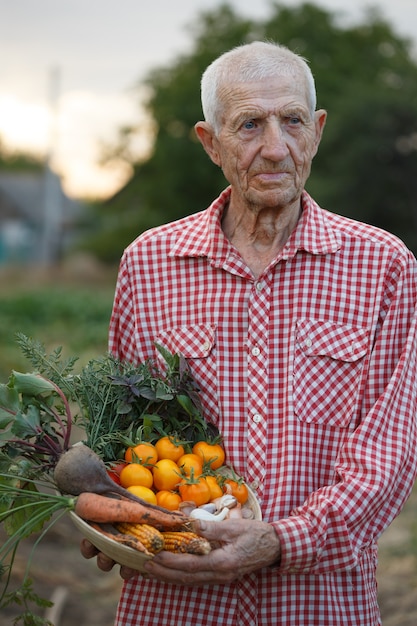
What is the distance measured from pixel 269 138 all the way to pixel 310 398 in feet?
2.45

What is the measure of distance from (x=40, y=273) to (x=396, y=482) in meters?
32.3

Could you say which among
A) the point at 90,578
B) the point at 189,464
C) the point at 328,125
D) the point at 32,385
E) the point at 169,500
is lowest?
the point at 90,578

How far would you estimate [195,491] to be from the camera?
243 cm

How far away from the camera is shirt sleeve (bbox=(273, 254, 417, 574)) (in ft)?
8.02

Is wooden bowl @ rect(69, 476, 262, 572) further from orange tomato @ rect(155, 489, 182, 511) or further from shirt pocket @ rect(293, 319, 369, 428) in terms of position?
shirt pocket @ rect(293, 319, 369, 428)

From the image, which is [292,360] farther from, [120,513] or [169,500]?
[120,513]

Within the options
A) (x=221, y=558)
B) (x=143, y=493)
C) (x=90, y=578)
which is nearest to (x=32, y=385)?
(x=143, y=493)

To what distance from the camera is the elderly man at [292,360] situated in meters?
2.55

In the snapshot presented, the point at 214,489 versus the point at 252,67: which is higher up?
the point at 252,67

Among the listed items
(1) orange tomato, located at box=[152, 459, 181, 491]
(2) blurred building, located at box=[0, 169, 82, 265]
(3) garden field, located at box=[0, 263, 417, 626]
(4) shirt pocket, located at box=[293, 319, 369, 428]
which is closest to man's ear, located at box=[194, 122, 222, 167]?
(4) shirt pocket, located at box=[293, 319, 369, 428]

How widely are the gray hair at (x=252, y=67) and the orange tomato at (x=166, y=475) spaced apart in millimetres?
1020

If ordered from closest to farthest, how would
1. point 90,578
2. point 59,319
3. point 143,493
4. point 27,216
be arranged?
point 143,493 < point 90,578 < point 59,319 < point 27,216

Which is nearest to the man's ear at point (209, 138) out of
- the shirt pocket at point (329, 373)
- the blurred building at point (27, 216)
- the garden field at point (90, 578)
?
the shirt pocket at point (329, 373)

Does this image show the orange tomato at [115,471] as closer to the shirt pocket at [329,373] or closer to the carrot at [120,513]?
the carrot at [120,513]
